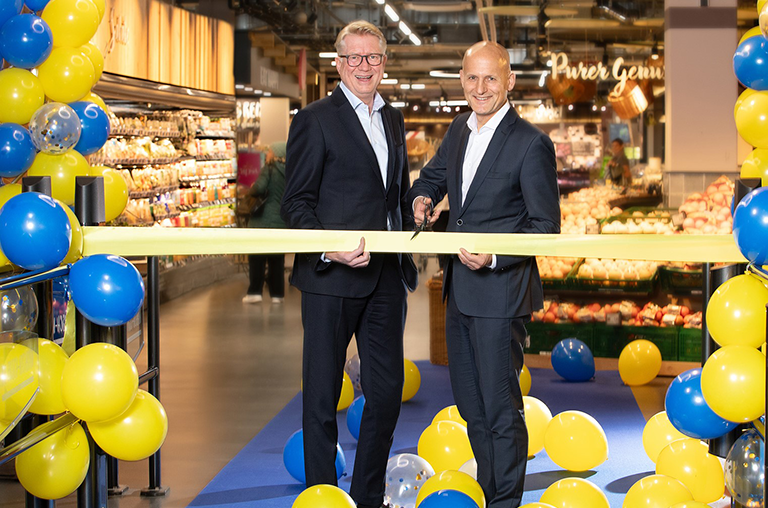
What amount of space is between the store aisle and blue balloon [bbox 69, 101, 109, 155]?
1539 mm

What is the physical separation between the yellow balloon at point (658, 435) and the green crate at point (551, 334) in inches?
91.4

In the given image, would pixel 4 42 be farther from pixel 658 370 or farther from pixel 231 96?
pixel 231 96

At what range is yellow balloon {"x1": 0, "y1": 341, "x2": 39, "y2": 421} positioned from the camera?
2.10 metres

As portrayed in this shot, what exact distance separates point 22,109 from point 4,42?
0.23 m

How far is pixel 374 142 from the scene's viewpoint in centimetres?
315

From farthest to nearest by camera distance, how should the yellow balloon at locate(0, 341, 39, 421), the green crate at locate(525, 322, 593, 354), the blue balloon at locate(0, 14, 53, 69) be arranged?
the green crate at locate(525, 322, 593, 354), the blue balloon at locate(0, 14, 53, 69), the yellow balloon at locate(0, 341, 39, 421)

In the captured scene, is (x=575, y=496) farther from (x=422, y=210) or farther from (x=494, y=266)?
(x=422, y=210)

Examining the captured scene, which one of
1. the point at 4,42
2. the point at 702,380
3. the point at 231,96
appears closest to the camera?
the point at 702,380

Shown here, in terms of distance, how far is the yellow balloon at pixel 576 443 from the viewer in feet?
12.3

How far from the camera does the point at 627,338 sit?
6023mm

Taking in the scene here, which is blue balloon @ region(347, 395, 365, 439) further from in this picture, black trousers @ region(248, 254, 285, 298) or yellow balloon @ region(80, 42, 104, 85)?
black trousers @ region(248, 254, 285, 298)

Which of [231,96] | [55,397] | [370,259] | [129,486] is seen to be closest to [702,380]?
[370,259]

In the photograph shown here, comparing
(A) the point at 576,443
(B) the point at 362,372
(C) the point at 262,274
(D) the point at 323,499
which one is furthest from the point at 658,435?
(C) the point at 262,274

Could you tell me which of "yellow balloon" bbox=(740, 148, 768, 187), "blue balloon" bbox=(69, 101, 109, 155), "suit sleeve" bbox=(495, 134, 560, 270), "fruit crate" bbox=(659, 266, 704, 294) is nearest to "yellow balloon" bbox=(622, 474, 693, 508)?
"suit sleeve" bbox=(495, 134, 560, 270)
